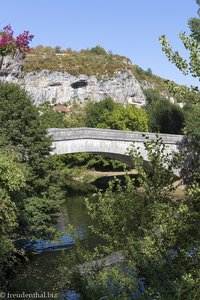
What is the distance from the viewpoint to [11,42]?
12.8 metres

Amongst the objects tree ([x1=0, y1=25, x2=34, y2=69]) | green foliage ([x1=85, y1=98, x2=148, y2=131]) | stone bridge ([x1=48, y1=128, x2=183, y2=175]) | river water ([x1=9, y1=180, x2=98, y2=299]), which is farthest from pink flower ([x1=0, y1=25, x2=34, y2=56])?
green foliage ([x1=85, y1=98, x2=148, y2=131])

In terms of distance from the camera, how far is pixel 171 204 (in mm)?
7160

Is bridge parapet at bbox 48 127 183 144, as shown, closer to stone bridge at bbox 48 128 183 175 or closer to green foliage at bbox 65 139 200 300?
stone bridge at bbox 48 128 183 175

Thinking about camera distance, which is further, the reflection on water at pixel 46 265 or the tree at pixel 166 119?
the tree at pixel 166 119

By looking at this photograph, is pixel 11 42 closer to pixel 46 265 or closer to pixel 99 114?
pixel 46 265

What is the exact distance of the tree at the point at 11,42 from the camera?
40.9 ft

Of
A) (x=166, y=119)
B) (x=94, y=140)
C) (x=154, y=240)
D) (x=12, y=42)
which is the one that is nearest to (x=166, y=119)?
(x=166, y=119)

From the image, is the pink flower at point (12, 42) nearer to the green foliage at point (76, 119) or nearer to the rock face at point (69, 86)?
the green foliage at point (76, 119)

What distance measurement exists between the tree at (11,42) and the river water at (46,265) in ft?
16.8

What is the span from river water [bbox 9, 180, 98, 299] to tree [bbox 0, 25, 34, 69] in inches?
201

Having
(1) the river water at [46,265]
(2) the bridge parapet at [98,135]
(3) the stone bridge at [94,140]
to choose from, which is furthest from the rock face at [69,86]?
(1) the river water at [46,265]

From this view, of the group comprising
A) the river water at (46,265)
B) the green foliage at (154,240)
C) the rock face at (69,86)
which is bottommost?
the river water at (46,265)

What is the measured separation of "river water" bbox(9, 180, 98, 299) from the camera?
49.4 feet

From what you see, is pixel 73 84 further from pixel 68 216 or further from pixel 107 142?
Answer: pixel 68 216
